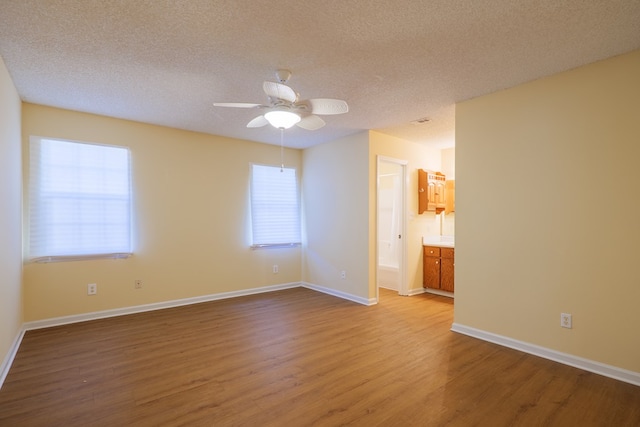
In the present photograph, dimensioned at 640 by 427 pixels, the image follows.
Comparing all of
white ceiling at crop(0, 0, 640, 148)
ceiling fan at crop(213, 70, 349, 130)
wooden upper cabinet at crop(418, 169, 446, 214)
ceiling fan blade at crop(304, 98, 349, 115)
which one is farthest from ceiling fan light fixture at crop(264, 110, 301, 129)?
A: wooden upper cabinet at crop(418, 169, 446, 214)

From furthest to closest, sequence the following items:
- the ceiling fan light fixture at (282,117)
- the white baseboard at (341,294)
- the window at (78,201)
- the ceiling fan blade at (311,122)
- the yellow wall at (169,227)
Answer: the white baseboard at (341,294) → the yellow wall at (169,227) → the window at (78,201) → the ceiling fan blade at (311,122) → the ceiling fan light fixture at (282,117)

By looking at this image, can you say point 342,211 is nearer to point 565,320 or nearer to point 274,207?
point 274,207

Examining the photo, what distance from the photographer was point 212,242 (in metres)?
4.91

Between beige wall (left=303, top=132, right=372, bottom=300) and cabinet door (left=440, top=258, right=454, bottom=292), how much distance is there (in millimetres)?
1391

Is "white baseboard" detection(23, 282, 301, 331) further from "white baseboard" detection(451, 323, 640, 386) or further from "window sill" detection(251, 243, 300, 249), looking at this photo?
"white baseboard" detection(451, 323, 640, 386)

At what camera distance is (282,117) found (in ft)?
8.98

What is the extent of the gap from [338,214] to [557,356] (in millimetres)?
3151

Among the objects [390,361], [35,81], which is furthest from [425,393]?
[35,81]

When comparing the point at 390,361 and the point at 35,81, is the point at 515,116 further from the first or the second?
the point at 35,81

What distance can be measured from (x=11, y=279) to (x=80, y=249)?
981mm

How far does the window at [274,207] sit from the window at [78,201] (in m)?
1.85

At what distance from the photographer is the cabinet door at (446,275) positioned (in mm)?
5066

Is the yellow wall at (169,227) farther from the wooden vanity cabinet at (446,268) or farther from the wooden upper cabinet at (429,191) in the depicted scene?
the wooden vanity cabinet at (446,268)

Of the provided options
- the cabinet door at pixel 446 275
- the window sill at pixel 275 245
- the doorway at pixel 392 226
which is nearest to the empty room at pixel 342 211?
the cabinet door at pixel 446 275
